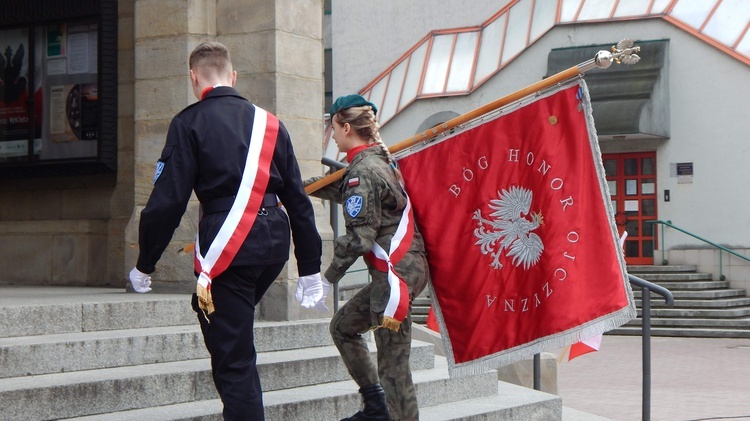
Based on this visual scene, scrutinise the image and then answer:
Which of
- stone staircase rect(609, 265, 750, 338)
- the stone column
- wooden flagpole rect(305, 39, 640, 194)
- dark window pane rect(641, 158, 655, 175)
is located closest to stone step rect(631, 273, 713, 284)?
stone staircase rect(609, 265, 750, 338)

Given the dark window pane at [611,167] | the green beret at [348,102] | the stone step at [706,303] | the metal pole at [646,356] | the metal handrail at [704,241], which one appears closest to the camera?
the green beret at [348,102]

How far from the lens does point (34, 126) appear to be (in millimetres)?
10008

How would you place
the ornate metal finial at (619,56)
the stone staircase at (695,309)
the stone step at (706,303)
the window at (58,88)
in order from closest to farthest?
the ornate metal finial at (619,56), the window at (58,88), the stone staircase at (695,309), the stone step at (706,303)

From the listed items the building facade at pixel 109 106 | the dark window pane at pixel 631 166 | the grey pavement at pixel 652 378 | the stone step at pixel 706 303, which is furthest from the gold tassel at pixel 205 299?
the dark window pane at pixel 631 166

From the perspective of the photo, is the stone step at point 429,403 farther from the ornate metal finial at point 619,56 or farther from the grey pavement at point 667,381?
the ornate metal finial at point 619,56

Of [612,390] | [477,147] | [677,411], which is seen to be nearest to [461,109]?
[612,390]

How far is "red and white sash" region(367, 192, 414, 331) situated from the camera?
5.43 meters

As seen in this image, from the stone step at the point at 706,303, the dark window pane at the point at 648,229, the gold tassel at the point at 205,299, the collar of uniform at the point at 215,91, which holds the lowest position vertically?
the stone step at the point at 706,303

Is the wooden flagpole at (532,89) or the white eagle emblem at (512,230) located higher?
the wooden flagpole at (532,89)

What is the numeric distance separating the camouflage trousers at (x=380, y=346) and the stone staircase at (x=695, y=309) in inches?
548

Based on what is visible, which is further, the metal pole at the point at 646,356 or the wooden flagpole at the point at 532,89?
the metal pole at the point at 646,356

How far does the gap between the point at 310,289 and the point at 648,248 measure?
1987 centimetres

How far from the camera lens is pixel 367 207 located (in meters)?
5.41

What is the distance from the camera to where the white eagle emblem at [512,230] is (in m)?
6.04
